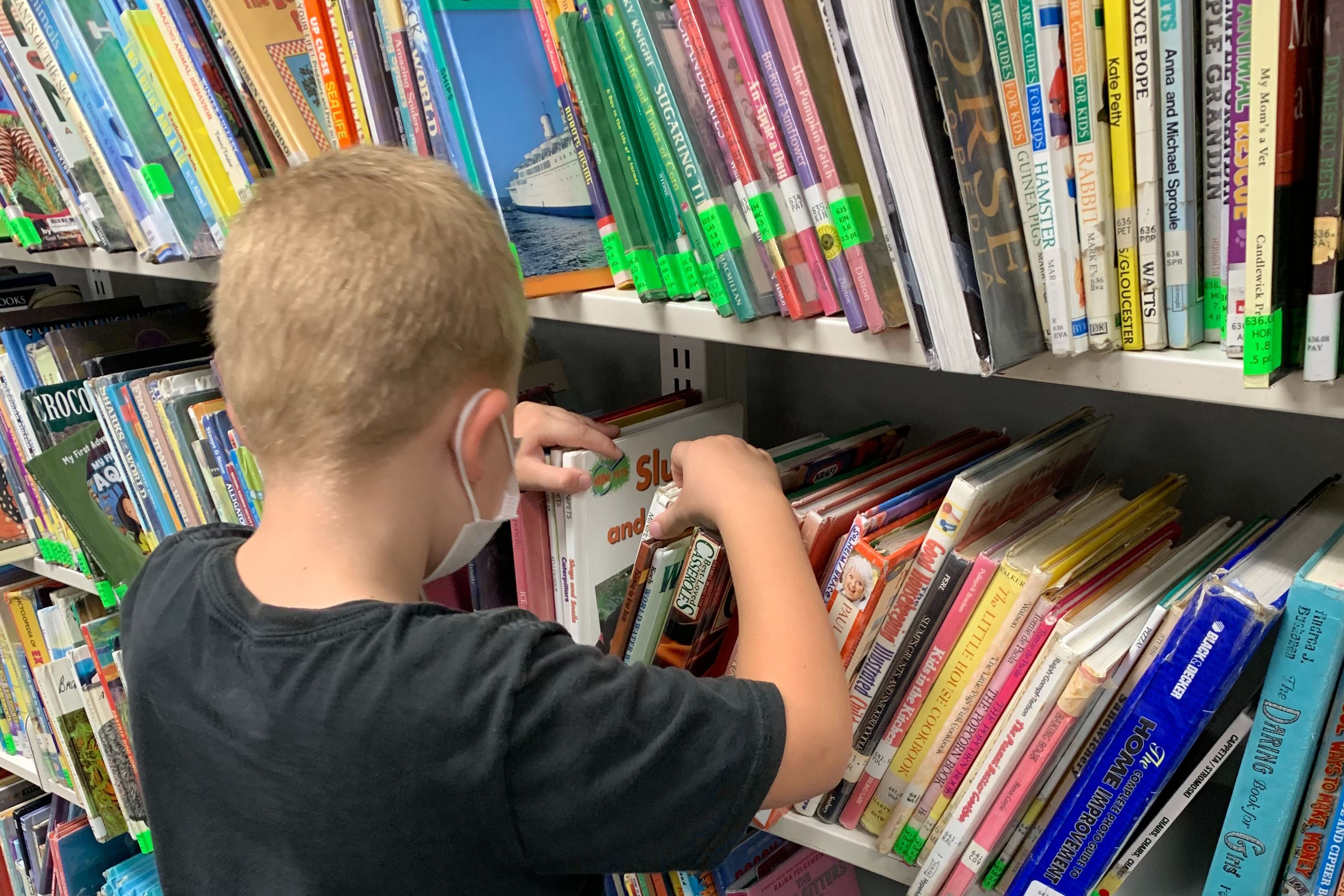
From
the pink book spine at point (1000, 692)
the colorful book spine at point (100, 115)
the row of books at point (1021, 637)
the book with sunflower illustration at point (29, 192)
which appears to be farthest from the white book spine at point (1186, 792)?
the book with sunflower illustration at point (29, 192)

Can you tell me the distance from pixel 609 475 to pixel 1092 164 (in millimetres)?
437

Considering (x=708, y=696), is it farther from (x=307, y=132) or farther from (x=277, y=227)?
(x=307, y=132)

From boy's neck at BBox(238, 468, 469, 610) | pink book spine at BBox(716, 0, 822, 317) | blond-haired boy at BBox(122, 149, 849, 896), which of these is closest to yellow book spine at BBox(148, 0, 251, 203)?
blond-haired boy at BBox(122, 149, 849, 896)

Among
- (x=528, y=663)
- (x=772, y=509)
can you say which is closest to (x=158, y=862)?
(x=528, y=663)

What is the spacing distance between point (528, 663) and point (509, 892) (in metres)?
0.17

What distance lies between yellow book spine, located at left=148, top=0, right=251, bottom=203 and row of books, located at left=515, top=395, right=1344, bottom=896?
47 centimetres

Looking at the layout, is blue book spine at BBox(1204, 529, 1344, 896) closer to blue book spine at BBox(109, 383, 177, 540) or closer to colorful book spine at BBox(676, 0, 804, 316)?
colorful book spine at BBox(676, 0, 804, 316)

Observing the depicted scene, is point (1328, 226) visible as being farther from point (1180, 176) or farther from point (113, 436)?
point (113, 436)

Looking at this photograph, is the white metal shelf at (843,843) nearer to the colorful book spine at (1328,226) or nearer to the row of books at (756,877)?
the row of books at (756,877)

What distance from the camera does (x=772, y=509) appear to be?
0.62 m

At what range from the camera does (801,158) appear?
0.55 meters

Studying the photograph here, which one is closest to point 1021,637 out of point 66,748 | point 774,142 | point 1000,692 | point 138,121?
point 1000,692

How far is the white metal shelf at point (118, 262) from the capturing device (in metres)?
0.97

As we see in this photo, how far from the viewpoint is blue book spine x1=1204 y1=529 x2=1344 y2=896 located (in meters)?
0.48
